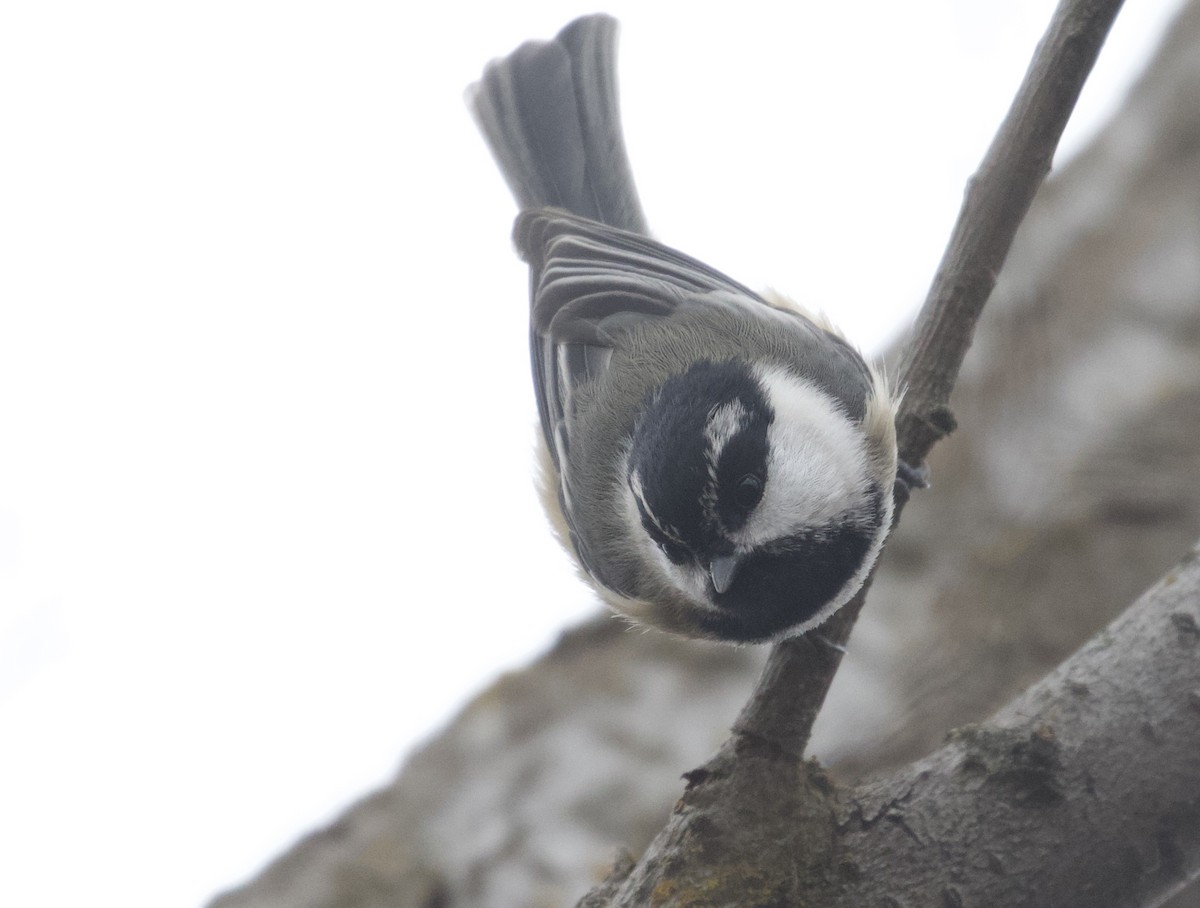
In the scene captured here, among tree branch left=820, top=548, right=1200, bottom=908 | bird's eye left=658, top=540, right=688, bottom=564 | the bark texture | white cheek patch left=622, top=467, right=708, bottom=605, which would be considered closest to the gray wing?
white cheek patch left=622, top=467, right=708, bottom=605

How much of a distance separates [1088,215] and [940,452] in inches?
38.0

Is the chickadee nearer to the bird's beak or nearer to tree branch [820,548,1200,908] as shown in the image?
the bird's beak

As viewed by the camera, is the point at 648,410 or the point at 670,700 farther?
the point at 670,700

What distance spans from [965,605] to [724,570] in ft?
4.13

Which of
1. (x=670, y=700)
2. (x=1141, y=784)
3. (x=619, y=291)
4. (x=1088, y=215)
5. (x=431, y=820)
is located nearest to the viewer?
(x=1141, y=784)

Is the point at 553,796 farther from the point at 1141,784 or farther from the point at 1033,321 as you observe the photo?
the point at 1033,321

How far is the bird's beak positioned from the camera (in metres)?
1.55

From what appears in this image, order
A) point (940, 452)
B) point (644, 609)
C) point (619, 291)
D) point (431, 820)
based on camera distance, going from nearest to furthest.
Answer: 1. point (644, 609)
2. point (619, 291)
3. point (431, 820)
4. point (940, 452)

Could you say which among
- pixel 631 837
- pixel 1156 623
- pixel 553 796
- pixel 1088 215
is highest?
pixel 1088 215

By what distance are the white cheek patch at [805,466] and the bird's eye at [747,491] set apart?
0.04 feet

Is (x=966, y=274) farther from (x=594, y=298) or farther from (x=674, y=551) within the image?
(x=594, y=298)

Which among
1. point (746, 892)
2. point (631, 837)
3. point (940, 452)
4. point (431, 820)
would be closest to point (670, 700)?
point (631, 837)

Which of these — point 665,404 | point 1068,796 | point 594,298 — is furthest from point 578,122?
point 1068,796

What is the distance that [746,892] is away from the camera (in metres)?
1.22
